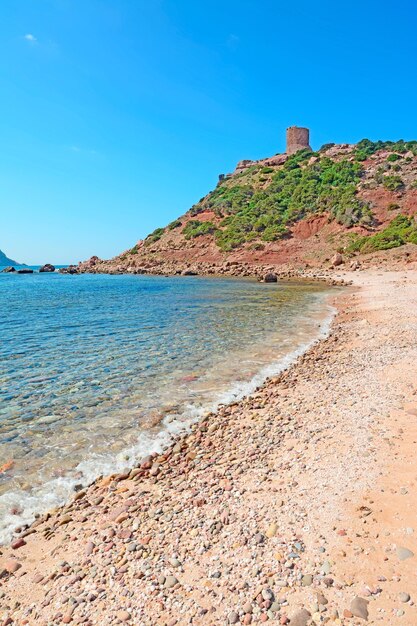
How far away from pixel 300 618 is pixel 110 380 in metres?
7.43

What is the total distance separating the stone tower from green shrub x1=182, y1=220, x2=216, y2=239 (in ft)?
145

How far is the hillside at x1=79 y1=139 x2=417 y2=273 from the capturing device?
1880 inches

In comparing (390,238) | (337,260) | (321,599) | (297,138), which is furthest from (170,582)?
(297,138)

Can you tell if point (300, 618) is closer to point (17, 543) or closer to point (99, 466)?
point (17, 543)

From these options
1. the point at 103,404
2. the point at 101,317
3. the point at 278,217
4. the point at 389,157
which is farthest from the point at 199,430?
the point at 389,157

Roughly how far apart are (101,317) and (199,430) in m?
14.7

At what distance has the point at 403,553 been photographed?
3367 mm

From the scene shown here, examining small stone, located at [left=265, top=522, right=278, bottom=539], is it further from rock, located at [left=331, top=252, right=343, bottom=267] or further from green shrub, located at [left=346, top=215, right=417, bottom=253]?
green shrub, located at [left=346, top=215, right=417, bottom=253]

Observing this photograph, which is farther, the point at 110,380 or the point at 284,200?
the point at 284,200

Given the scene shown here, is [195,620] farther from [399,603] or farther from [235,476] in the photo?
[235,476]

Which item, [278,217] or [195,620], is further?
[278,217]

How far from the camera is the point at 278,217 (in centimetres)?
5806

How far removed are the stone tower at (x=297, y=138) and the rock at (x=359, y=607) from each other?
4107 inches

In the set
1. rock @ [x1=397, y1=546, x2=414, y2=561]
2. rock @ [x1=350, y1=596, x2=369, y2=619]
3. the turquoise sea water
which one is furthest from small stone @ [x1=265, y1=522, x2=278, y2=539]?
the turquoise sea water
